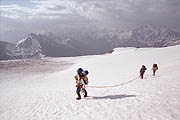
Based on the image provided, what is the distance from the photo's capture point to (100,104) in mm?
10859

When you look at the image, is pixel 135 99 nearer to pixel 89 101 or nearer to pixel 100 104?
pixel 100 104

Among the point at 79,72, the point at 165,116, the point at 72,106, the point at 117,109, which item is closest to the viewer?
the point at 165,116

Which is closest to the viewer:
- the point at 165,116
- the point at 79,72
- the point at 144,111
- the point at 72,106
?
the point at 165,116

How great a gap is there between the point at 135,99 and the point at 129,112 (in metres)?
2.20

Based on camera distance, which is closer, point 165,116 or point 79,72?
point 165,116

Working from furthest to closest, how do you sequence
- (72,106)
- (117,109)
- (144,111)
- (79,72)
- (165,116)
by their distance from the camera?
(79,72), (72,106), (117,109), (144,111), (165,116)

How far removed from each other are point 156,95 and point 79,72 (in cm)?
563

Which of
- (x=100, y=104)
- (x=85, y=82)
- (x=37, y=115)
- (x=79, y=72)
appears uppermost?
(x=79, y=72)

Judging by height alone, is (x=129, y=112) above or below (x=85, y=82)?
below

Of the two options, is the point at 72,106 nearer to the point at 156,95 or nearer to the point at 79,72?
the point at 79,72

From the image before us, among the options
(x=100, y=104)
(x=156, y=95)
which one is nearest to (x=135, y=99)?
(x=156, y=95)

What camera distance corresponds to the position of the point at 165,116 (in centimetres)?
821

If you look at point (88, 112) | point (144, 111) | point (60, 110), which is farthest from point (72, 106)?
point (144, 111)

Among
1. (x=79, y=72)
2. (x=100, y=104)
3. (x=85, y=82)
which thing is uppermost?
(x=79, y=72)
